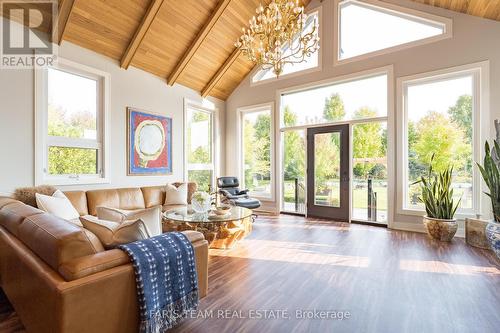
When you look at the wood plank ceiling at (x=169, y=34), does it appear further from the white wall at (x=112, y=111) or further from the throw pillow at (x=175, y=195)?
the throw pillow at (x=175, y=195)

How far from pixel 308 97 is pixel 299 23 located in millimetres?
2855

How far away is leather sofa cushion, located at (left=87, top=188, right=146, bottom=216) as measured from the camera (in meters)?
3.88

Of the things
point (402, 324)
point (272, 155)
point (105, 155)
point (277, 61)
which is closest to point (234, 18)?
point (277, 61)

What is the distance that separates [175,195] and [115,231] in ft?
11.0

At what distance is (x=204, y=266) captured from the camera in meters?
1.90

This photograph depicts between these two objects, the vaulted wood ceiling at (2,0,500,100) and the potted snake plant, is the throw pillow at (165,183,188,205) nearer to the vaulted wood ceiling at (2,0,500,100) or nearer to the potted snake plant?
the vaulted wood ceiling at (2,0,500,100)

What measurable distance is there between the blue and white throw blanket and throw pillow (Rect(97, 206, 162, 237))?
16 centimetres

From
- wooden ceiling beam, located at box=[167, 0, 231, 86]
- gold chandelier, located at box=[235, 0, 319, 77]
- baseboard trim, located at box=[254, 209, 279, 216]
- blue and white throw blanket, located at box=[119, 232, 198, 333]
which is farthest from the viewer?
baseboard trim, located at box=[254, 209, 279, 216]

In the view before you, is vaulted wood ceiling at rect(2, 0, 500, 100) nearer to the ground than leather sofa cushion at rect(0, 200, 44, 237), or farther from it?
farther from it

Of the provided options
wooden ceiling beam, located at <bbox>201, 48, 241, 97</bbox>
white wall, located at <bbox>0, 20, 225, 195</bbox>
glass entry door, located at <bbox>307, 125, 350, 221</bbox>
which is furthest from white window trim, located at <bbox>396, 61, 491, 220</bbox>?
white wall, located at <bbox>0, 20, 225, 195</bbox>

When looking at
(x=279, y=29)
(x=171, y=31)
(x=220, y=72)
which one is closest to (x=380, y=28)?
(x=279, y=29)

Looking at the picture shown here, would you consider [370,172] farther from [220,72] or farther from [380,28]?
[220,72]

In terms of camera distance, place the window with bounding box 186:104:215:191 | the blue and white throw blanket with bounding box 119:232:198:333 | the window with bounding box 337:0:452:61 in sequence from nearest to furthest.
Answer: the blue and white throw blanket with bounding box 119:232:198:333 < the window with bounding box 337:0:452:61 < the window with bounding box 186:104:215:191

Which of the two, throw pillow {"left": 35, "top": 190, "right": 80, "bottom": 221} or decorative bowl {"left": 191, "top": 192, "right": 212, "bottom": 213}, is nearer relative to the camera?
throw pillow {"left": 35, "top": 190, "right": 80, "bottom": 221}
